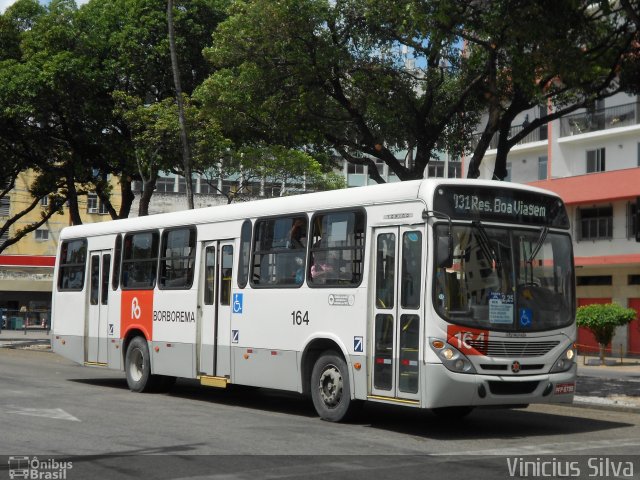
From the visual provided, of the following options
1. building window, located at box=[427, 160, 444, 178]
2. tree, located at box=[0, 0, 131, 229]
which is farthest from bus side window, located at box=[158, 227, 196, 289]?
building window, located at box=[427, 160, 444, 178]

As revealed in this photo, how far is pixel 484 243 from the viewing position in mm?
12586

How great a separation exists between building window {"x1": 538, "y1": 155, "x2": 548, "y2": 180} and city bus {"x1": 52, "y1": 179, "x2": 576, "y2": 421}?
2842 centimetres

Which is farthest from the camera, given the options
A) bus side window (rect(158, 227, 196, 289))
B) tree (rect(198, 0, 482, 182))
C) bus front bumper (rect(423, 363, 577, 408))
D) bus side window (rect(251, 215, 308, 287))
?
tree (rect(198, 0, 482, 182))

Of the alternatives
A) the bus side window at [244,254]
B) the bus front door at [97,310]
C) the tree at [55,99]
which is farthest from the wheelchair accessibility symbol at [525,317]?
the tree at [55,99]

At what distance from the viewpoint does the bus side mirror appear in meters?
12.2

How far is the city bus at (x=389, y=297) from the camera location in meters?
12.2

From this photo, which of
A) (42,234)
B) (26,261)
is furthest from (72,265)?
(42,234)

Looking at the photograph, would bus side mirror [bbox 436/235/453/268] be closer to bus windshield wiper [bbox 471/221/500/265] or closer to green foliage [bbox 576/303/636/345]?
bus windshield wiper [bbox 471/221/500/265]

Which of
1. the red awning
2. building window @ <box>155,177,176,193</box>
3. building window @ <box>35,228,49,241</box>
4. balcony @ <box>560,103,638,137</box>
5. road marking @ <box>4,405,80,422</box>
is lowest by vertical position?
road marking @ <box>4,405,80,422</box>

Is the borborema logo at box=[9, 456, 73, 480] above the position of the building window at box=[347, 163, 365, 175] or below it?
below

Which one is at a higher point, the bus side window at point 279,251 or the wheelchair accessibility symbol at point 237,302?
the bus side window at point 279,251

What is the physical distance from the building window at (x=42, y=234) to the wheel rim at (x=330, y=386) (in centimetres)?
5770

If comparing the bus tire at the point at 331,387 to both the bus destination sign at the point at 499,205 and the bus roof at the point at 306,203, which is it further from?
the bus destination sign at the point at 499,205

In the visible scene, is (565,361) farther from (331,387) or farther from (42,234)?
(42,234)
